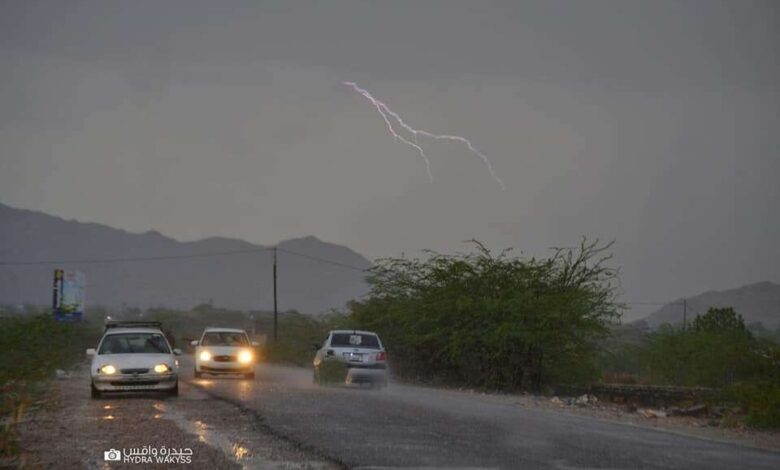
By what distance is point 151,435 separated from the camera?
1605cm

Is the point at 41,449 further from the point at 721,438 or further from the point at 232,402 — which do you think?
the point at 721,438

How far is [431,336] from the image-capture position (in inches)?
1506

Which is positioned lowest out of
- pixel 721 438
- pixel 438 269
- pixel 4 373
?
pixel 721 438

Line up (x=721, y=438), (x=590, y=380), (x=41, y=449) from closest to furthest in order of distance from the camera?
(x=41, y=449) → (x=721, y=438) → (x=590, y=380)

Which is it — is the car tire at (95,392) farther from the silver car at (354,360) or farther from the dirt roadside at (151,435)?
the silver car at (354,360)

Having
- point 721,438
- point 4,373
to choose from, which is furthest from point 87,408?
point 721,438

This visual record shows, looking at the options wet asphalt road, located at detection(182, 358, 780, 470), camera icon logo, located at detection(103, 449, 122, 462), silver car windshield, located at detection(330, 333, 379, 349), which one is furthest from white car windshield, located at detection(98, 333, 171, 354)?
camera icon logo, located at detection(103, 449, 122, 462)

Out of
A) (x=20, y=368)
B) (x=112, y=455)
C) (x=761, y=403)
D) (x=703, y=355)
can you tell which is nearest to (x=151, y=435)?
(x=112, y=455)

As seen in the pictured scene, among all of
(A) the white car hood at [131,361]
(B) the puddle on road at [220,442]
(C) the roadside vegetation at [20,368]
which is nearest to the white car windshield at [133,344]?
(A) the white car hood at [131,361]

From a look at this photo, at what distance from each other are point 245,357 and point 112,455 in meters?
21.4

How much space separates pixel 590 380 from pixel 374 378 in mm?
11264

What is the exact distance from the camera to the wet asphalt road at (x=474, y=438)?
13906 mm

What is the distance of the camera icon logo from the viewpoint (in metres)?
13.6

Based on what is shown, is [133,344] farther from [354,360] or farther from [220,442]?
[220,442]
